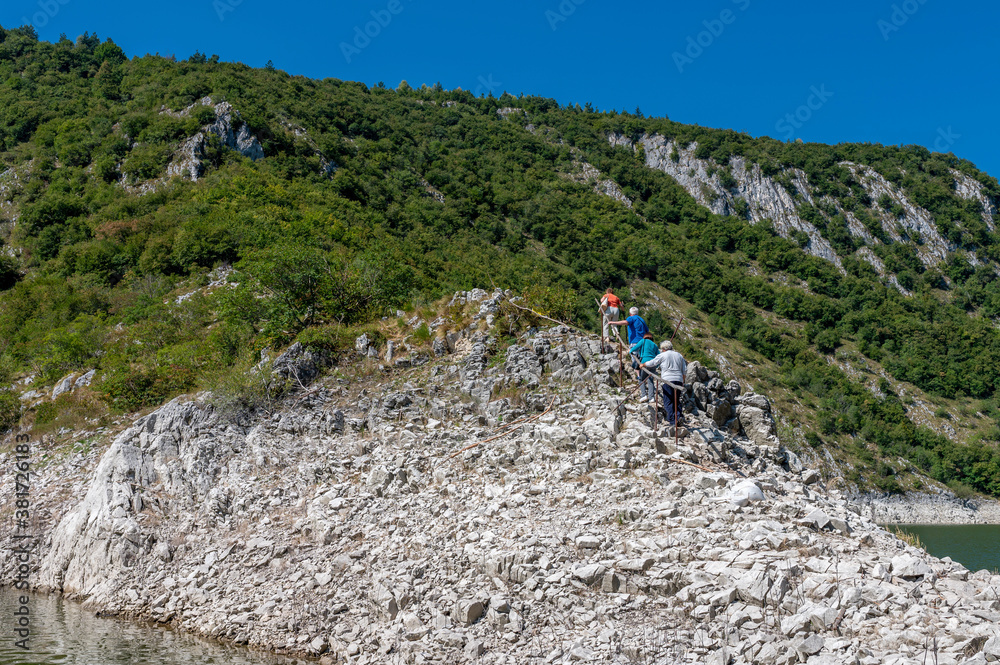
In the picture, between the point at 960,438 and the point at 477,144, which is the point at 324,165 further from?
the point at 960,438

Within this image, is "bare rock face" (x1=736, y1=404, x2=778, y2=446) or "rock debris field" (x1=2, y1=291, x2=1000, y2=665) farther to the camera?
"bare rock face" (x1=736, y1=404, x2=778, y2=446)

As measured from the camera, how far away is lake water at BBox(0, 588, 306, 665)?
10984mm

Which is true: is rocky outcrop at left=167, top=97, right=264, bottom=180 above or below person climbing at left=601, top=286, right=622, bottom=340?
above

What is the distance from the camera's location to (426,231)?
58.7 metres

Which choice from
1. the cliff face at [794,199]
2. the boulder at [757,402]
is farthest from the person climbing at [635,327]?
the cliff face at [794,199]

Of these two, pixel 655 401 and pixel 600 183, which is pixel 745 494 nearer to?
pixel 655 401

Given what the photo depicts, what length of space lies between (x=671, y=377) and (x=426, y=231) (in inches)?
1879

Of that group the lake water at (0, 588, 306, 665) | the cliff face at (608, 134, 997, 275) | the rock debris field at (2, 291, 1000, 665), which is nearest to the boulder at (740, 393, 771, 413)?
the rock debris field at (2, 291, 1000, 665)

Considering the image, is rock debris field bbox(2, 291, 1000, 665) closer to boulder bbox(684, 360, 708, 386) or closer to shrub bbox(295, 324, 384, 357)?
boulder bbox(684, 360, 708, 386)

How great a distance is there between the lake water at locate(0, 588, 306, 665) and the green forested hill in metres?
7.04

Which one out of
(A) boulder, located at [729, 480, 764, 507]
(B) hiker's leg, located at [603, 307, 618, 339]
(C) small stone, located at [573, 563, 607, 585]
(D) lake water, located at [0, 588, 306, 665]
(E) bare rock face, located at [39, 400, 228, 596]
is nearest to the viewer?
(C) small stone, located at [573, 563, 607, 585]

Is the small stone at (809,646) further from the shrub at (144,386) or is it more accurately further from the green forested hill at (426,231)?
the shrub at (144,386)

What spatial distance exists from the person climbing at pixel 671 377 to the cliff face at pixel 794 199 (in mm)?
119368

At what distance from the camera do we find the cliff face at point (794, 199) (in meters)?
125
